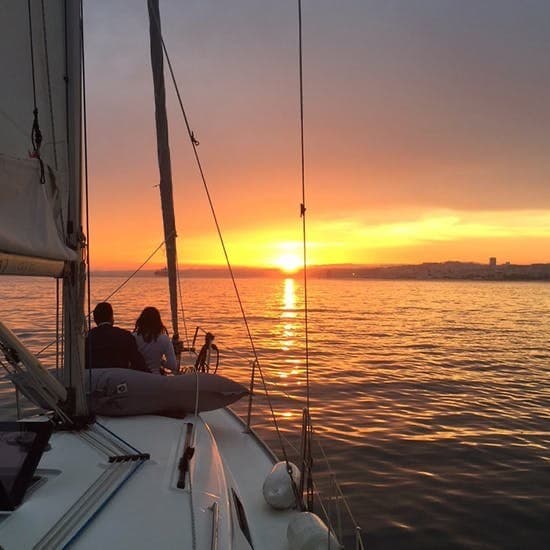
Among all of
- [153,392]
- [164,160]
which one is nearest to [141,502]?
[153,392]

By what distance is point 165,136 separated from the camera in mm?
9320

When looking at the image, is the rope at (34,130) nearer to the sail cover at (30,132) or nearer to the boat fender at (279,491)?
the sail cover at (30,132)

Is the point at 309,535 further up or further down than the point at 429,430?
further up

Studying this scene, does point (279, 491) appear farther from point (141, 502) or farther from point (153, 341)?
point (153, 341)

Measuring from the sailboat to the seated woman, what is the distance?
2488 millimetres

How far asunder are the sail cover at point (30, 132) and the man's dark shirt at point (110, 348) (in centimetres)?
230

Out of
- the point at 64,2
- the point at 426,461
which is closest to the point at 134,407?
the point at 64,2

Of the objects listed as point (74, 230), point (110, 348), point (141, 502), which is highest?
point (74, 230)

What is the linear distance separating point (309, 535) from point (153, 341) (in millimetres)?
5255

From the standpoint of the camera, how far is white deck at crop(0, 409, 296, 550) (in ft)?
10.6

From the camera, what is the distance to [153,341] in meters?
8.25

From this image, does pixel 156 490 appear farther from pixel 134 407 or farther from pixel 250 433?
pixel 250 433

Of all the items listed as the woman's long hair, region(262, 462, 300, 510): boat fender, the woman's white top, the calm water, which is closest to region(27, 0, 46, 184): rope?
region(262, 462, 300, 510): boat fender

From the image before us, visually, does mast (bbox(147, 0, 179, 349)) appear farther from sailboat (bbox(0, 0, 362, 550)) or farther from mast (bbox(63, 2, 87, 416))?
sailboat (bbox(0, 0, 362, 550))
